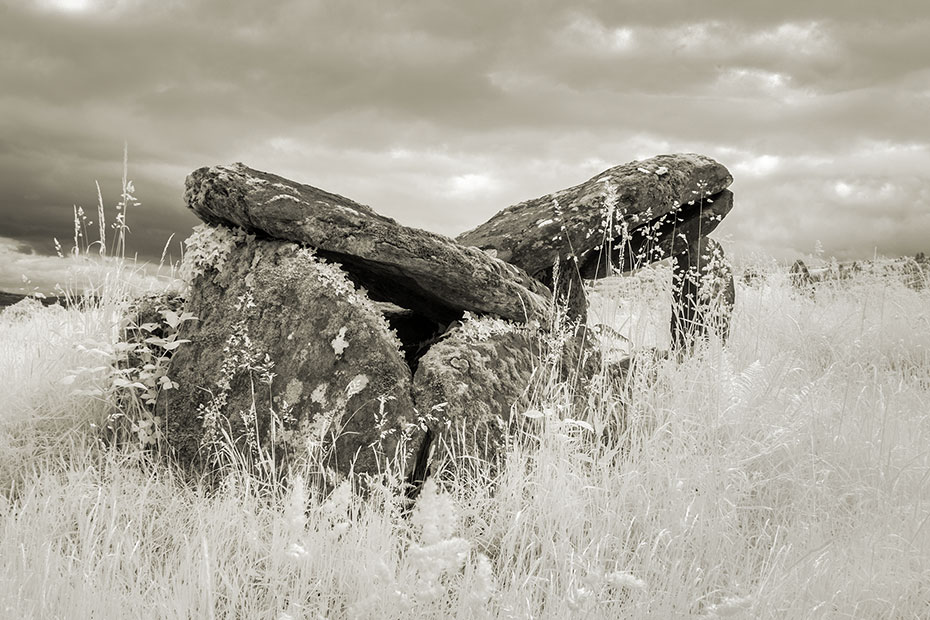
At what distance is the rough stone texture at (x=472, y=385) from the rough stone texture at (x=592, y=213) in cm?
146

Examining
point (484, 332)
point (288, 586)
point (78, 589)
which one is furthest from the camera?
point (484, 332)

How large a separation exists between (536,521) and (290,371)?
59.4 inches

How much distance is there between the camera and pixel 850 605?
117 inches

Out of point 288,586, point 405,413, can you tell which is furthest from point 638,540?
point 288,586

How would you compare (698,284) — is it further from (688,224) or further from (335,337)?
(335,337)

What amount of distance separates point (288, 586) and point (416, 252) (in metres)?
1.93

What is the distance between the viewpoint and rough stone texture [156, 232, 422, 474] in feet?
12.3

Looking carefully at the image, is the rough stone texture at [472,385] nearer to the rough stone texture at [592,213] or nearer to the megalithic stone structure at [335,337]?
the megalithic stone structure at [335,337]

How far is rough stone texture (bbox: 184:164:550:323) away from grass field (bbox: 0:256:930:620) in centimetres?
73

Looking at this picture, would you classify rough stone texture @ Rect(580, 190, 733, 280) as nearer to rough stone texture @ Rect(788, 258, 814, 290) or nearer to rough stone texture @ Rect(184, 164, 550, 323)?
rough stone texture @ Rect(184, 164, 550, 323)

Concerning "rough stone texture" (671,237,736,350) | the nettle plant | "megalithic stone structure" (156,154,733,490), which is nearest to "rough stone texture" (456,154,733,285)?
"rough stone texture" (671,237,736,350)

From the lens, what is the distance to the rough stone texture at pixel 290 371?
12.3 ft

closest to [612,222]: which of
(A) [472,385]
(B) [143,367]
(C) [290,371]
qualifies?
(A) [472,385]

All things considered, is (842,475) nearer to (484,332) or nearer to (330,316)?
(484,332)
